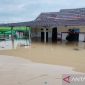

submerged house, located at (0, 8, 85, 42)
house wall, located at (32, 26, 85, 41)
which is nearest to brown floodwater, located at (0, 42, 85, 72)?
submerged house, located at (0, 8, 85, 42)

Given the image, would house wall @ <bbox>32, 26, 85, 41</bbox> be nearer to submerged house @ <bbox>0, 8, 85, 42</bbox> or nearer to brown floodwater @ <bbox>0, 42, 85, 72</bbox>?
submerged house @ <bbox>0, 8, 85, 42</bbox>

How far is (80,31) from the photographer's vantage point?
28484 mm

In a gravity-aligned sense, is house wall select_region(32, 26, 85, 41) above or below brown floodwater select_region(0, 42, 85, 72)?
above

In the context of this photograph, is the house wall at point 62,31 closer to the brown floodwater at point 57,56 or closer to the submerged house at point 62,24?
the submerged house at point 62,24

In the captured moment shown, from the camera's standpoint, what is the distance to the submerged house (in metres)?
24.2

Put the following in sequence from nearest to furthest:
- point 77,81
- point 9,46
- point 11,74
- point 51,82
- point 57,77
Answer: point 77,81
point 51,82
point 57,77
point 11,74
point 9,46

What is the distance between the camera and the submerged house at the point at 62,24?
24.2m

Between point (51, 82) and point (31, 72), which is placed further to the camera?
point (31, 72)

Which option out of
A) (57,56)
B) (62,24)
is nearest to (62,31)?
(62,24)

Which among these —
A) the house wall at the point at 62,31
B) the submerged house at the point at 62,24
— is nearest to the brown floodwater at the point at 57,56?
the submerged house at the point at 62,24

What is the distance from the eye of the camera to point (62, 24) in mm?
23938

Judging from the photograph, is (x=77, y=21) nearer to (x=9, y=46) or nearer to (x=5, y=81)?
(x=9, y=46)

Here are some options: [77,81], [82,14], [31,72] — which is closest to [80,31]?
[82,14]

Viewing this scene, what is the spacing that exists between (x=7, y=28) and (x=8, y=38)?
3.32 meters
